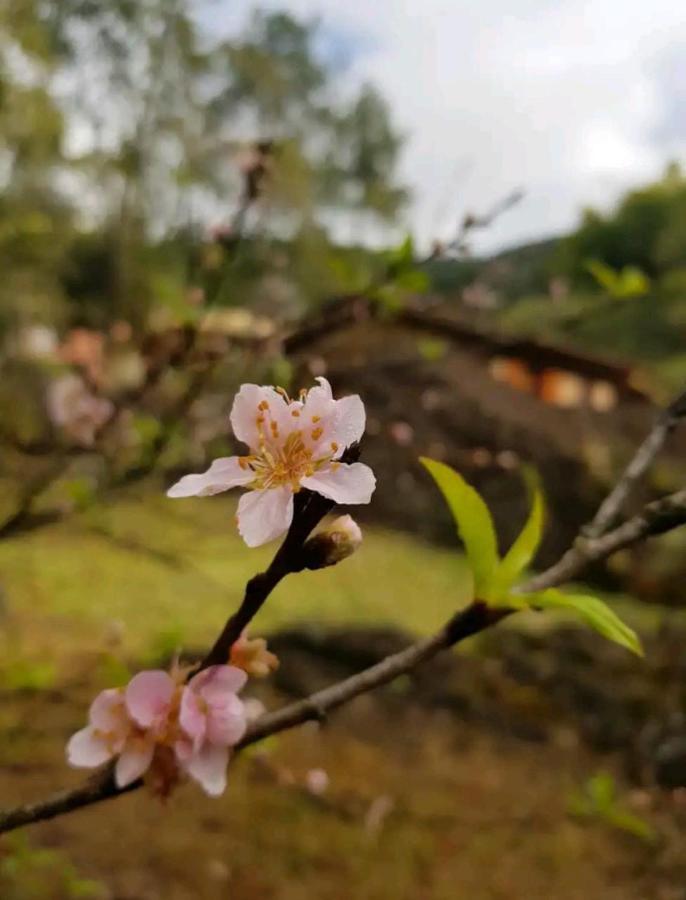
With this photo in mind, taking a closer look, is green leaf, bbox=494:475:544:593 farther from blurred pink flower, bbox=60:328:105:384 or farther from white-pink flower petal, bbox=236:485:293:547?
blurred pink flower, bbox=60:328:105:384

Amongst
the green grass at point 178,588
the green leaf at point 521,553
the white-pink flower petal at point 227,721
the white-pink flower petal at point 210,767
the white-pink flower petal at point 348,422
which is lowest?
the green grass at point 178,588

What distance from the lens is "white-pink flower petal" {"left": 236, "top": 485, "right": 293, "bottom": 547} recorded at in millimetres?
207

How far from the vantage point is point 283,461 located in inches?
9.0

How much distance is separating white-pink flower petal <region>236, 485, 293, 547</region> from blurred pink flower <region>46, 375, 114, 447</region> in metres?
0.81

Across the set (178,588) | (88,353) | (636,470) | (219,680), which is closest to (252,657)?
(219,680)

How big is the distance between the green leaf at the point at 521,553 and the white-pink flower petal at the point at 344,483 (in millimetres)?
70

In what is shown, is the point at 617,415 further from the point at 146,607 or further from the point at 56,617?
the point at 56,617

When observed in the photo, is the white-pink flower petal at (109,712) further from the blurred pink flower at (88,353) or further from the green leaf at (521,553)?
the blurred pink flower at (88,353)

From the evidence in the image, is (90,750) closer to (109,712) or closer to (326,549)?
(109,712)

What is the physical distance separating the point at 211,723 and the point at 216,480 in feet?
0.27

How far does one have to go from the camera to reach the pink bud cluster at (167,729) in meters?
0.26

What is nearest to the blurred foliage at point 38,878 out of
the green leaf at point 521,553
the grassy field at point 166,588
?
the grassy field at point 166,588

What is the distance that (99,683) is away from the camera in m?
1.09

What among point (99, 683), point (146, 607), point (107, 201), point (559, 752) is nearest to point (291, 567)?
point (99, 683)
